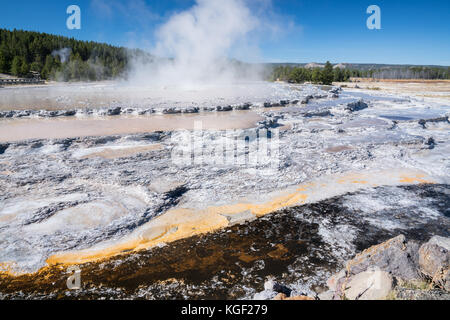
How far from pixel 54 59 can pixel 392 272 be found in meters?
55.3

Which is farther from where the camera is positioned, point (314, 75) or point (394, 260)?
point (314, 75)

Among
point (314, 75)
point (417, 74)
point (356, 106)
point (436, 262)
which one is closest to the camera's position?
point (436, 262)

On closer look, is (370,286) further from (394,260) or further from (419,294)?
(394,260)

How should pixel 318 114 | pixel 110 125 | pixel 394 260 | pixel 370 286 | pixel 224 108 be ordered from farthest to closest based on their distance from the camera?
1. pixel 224 108
2. pixel 318 114
3. pixel 110 125
4. pixel 394 260
5. pixel 370 286

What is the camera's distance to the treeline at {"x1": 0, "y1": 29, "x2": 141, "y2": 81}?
38.8m

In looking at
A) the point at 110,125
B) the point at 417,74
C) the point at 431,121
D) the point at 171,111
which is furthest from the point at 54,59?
the point at 417,74

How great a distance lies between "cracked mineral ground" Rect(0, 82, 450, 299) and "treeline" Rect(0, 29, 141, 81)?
121ft

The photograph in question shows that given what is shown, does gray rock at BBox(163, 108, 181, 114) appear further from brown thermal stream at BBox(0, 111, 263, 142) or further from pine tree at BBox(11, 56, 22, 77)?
pine tree at BBox(11, 56, 22, 77)

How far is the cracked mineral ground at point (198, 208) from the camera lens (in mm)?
3225

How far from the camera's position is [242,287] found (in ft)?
9.96

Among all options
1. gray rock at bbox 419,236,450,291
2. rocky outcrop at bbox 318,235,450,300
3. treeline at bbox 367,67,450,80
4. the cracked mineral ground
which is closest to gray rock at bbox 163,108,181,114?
the cracked mineral ground

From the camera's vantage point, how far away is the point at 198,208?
15.4ft

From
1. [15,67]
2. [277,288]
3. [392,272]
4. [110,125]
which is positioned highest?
[15,67]

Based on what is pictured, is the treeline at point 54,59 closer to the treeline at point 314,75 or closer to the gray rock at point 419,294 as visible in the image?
the treeline at point 314,75
